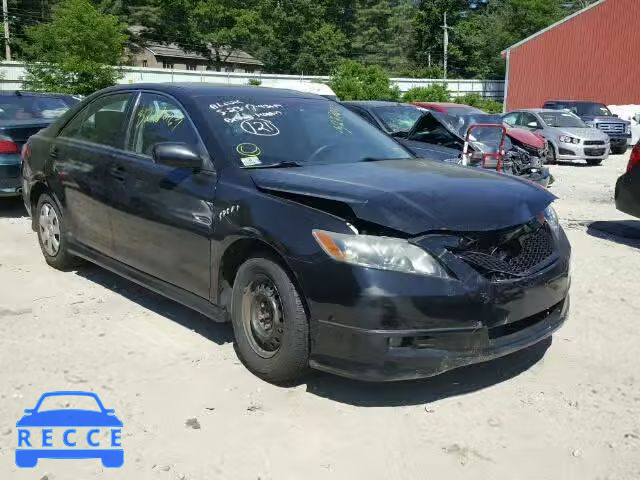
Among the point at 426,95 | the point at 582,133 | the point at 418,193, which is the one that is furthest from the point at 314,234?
the point at 426,95

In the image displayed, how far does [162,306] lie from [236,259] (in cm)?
144

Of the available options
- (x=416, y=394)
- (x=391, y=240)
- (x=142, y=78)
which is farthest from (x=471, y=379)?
(x=142, y=78)

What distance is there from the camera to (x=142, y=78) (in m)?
28.9

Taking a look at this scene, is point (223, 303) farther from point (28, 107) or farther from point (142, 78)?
point (142, 78)

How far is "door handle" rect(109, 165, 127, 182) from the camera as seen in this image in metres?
4.59

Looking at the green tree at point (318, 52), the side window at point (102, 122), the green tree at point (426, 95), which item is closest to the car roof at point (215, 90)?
the side window at point (102, 122)

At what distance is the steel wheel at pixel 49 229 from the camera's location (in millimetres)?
5715

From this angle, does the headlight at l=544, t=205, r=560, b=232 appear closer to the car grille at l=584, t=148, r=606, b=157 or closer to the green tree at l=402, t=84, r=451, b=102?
the car grille at l=584, t=148, r=606, b=157

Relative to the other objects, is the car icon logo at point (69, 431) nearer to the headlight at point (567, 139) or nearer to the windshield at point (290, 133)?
the windshield at point (290, 133)

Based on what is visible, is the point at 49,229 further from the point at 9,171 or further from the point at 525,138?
the point at 525,138

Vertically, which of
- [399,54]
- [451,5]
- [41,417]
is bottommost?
[41,417]

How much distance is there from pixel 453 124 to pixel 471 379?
8863 mm

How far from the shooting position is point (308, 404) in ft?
11.5

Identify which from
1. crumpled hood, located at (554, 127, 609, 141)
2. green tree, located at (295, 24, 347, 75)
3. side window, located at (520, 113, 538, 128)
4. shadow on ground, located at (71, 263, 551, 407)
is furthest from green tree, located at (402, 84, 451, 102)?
shadow on ground, located at (71, 263, 551, 407)
